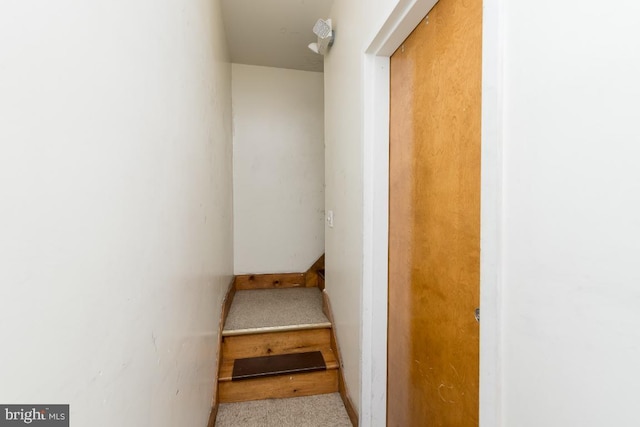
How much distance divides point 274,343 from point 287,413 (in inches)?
16.9

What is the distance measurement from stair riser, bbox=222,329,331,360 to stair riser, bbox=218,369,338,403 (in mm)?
202

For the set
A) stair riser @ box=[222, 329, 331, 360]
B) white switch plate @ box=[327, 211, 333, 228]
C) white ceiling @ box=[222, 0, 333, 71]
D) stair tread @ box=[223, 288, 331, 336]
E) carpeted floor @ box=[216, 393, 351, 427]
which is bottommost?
Result: carpeted floor @ box=[216, 393, 351, 427]

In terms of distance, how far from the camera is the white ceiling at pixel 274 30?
2059 millimetres

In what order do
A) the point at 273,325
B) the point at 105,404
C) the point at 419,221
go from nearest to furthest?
the point at 105,404 → the point at 419,221 → the point at 273,325

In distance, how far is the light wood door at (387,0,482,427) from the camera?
86 centimetres

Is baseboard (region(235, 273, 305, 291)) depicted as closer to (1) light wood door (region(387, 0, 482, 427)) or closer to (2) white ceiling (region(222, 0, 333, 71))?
(1) light wood door (region(387, 0, 482, 427))

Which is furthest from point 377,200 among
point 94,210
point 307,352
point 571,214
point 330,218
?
point 307,352

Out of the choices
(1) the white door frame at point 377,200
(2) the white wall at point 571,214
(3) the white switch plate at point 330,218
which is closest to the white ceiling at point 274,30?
(1) the white door frame at point 377,200

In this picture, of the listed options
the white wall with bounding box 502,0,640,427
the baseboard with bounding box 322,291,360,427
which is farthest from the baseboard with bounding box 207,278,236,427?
the white wall with bounding box 502,0,640,427

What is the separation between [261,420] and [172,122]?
5.30 ft

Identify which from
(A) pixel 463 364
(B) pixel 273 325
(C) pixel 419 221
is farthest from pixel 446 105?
(B) pixel 273 325

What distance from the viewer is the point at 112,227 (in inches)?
22.0

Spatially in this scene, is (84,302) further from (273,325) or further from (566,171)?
(273,325)

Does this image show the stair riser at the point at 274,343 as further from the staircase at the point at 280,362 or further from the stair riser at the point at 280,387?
the stair riser at the point at 280,387
